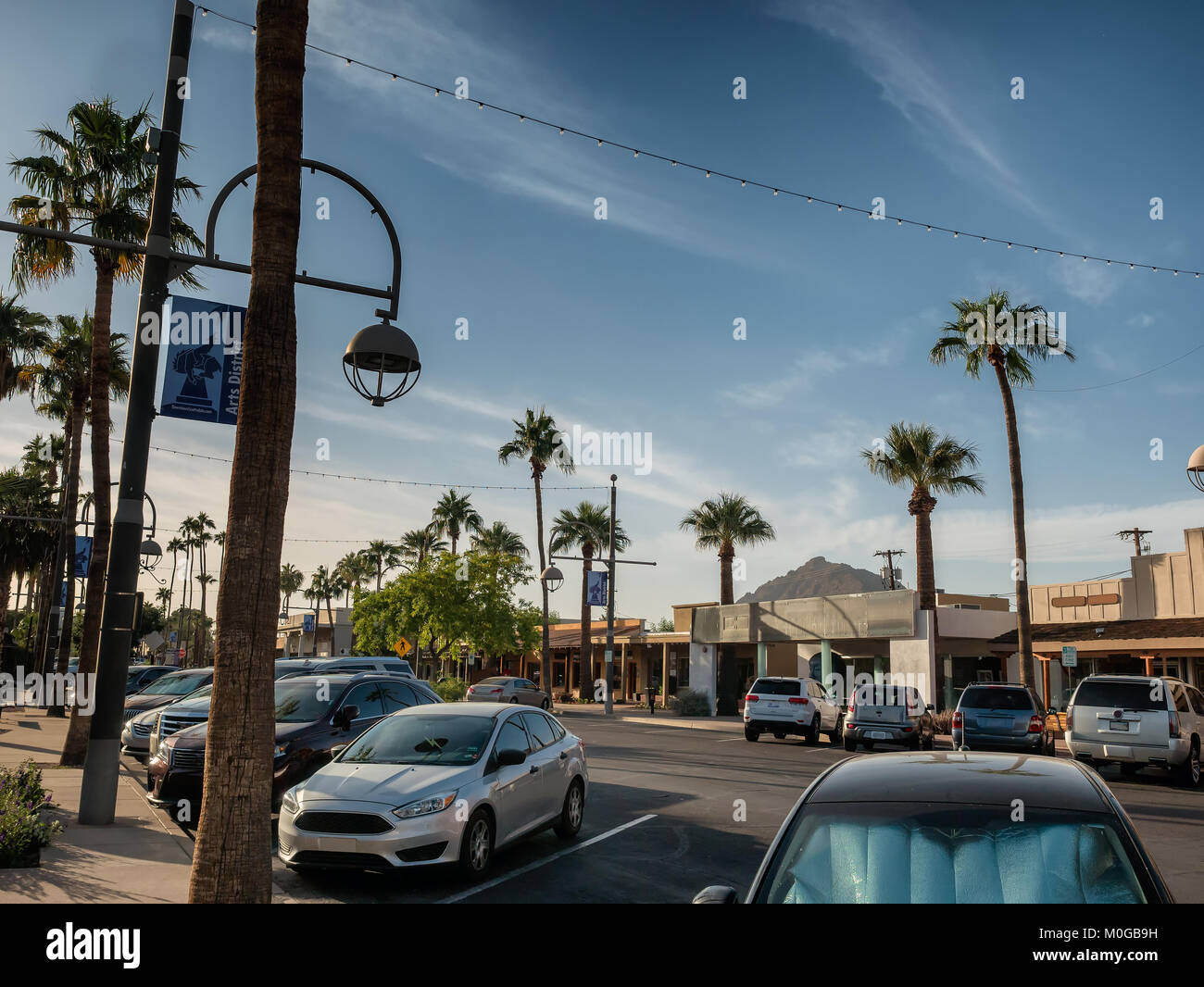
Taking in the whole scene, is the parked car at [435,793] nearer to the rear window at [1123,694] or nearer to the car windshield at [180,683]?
the rear window at [1123,694]

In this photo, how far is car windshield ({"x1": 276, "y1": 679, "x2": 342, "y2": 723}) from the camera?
1188 centimetres

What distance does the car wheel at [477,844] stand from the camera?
8406 millimetres

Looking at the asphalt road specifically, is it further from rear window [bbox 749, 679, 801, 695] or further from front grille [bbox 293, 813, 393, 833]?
rear window [bbox 749, 679, 801, 695]

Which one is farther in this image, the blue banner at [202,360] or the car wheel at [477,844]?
the blue banner at [202,360]

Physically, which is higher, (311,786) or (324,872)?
(311,786)

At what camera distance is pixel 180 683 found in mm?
22297

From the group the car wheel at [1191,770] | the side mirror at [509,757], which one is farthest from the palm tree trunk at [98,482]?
the car wheel at [1191,770]

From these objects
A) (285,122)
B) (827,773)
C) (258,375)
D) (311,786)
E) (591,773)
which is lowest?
(591,773)

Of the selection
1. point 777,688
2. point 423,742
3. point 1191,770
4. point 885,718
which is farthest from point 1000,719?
point 423,742

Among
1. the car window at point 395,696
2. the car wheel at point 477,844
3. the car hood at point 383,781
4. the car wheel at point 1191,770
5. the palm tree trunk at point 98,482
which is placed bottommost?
the car wheel at point 1191,770
